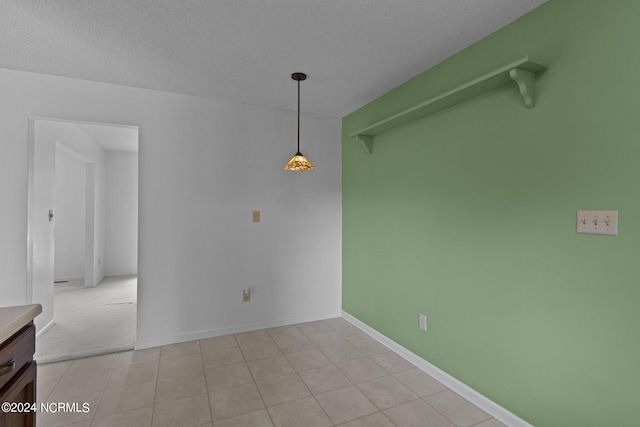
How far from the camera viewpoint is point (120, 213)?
20.3 feet

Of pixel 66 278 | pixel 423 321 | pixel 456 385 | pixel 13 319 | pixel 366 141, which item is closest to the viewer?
pixel 13 319

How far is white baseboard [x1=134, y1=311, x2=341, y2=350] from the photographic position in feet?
9.97

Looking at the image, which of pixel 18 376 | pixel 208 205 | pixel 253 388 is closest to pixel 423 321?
pixel 253 388

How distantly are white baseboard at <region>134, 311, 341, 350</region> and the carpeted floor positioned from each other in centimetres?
20

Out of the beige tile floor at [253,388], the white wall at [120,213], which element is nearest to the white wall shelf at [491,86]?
the beige tile floor at [253,388]

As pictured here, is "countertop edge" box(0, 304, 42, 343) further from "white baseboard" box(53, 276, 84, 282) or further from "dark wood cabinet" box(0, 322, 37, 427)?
"white baseboard" box(53, 276, 84, 282)

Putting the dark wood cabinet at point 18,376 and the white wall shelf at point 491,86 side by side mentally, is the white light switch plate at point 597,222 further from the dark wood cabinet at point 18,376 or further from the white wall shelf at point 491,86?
the dark wood cabinet at point 18,376

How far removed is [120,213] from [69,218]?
803 mm

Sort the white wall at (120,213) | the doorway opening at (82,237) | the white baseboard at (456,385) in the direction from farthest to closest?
the white wall at (120,213) → the doorway opening at (82,237) → the white baseboard at (456,385)

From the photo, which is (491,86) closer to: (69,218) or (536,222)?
(536,222)

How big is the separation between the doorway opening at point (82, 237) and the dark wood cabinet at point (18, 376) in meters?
1.97

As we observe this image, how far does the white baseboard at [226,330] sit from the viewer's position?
3.04 metres

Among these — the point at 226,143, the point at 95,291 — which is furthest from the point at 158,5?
the point at 95,291

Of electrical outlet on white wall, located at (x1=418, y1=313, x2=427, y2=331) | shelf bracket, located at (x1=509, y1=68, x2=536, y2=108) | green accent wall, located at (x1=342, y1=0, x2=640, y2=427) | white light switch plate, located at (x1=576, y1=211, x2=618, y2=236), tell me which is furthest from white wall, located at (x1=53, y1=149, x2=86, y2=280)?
white light switch plate, located at (x1=576, y1=211, x2=618, y2=236)
